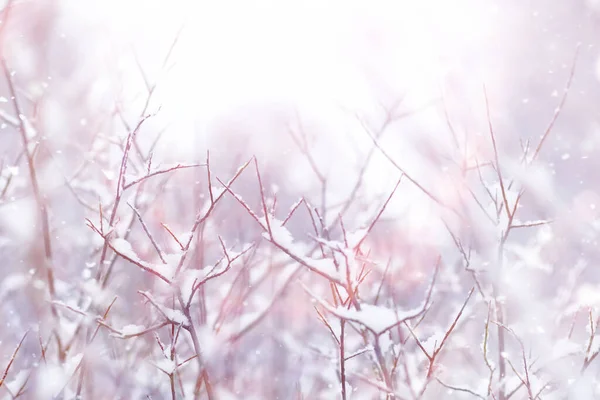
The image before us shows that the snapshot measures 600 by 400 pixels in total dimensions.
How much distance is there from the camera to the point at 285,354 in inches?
165

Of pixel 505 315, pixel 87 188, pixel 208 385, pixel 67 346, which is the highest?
pixel 87 188

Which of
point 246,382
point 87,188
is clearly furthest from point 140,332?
point 246,382

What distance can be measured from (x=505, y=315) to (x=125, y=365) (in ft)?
7.39

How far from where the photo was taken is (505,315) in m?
2.12

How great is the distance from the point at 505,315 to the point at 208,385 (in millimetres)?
1407

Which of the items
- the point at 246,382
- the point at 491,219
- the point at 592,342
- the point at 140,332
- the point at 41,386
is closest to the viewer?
the point at 140,332

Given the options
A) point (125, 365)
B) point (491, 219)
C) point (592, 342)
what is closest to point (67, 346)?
point (125, 365)

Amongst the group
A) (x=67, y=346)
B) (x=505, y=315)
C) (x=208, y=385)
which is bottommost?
(x=208, y=385)

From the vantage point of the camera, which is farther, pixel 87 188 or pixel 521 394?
pixel 87 188

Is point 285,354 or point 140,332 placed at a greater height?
point 285,354

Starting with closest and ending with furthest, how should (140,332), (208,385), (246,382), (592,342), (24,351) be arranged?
(140,332), (208,385), (592,342), (24,351), (246,382)

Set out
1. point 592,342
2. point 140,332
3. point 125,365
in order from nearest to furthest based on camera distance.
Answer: point 140,332 → point 592,342 → point 125,365

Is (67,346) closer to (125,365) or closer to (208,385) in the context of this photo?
(125,365)

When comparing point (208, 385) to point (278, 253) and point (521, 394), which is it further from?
point (521, 394)
